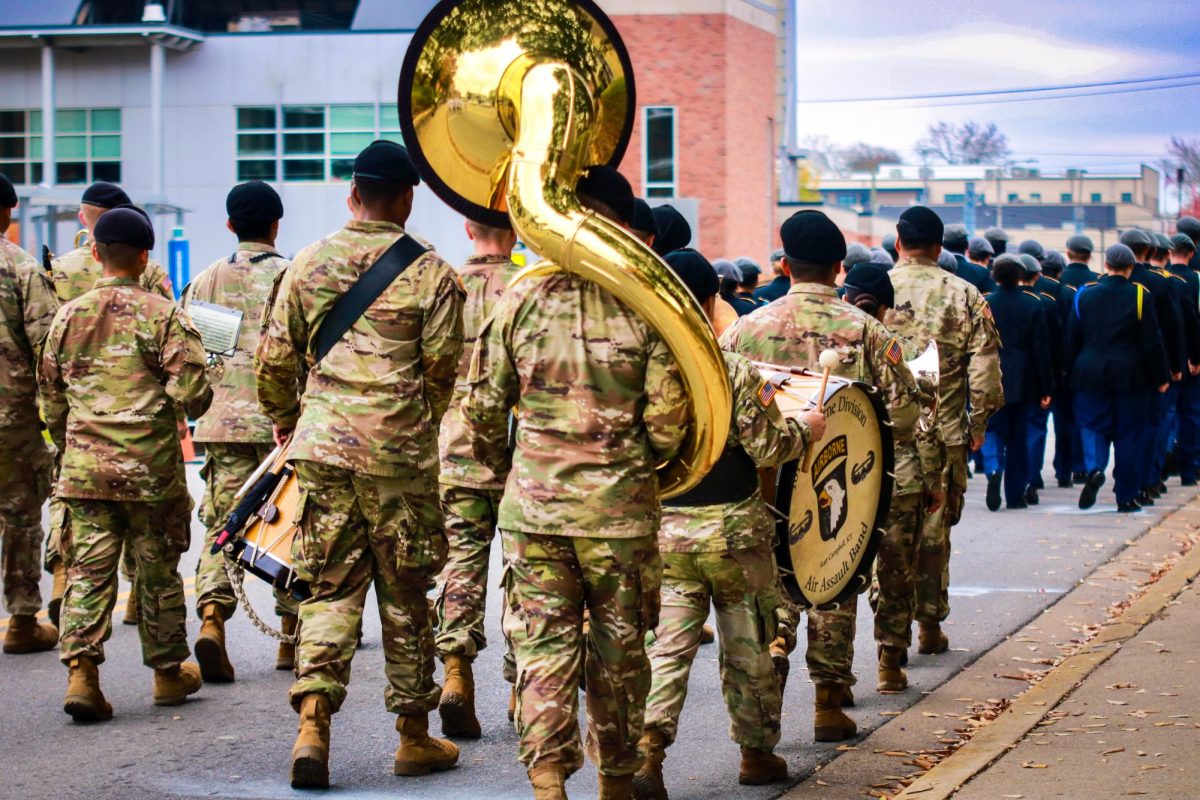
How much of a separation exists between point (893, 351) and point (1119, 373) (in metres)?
8.30

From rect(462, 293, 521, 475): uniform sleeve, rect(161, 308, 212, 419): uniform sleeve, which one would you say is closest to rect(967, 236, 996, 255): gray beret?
rect(161, 308, 212, 419): uniform sleeve

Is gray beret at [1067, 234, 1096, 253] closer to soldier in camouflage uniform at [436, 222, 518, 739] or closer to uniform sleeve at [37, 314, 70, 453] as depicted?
soldier in camouflage uniform at [436, 222, 518, 739]

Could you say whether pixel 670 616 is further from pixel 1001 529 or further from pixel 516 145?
pixel 1001 529

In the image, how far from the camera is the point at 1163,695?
23.0ft

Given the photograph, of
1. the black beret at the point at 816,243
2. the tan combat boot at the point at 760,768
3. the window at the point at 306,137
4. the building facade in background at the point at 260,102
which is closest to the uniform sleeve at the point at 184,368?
the black beret at the point at 816,243

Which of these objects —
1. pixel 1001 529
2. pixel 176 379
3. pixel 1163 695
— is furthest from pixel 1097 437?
pixel 176 379

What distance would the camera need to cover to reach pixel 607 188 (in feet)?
16.9

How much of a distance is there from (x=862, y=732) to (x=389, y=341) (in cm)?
256

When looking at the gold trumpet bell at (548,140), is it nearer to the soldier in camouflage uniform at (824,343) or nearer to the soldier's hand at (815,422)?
the soldier's hand at (815,422)

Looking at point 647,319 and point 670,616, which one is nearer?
point 647,319

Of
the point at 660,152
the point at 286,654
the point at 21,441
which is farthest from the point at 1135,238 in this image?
the point at 660,152

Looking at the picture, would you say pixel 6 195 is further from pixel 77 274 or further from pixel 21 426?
pixel 21 426

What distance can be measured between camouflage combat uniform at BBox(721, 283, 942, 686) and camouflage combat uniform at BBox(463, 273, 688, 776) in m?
1.59

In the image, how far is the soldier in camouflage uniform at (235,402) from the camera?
805 cm
